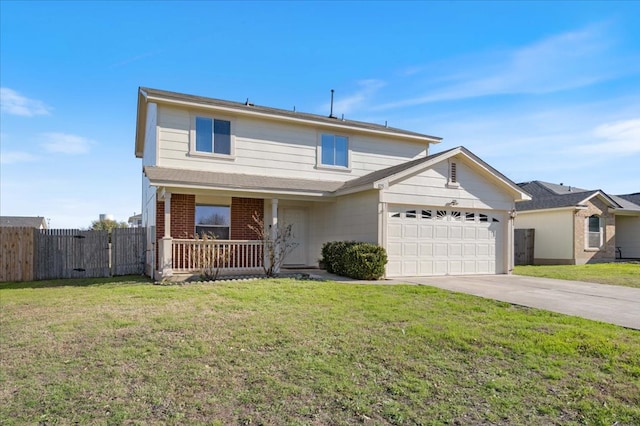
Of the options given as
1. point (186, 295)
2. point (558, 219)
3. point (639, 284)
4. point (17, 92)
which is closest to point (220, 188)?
point (186, 295)

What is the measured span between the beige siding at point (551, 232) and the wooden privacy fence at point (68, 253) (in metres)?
22.0

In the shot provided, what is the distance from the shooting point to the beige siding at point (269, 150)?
45.1 feet

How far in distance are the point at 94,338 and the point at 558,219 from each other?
2410 centimetres

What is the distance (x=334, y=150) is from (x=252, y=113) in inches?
152

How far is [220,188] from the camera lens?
493 inches

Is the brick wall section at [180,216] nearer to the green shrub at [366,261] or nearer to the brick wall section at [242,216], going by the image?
the brick wall section at [242,216]

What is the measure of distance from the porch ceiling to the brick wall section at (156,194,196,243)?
1013 mm

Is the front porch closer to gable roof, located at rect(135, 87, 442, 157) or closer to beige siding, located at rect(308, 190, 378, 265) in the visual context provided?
beige siding, located at rect(308, 190, 378, 265)

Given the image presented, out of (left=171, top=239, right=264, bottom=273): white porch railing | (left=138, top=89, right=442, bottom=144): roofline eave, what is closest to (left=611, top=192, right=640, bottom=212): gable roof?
(left=138, top=89, right=442, bottom=144): roofline eave

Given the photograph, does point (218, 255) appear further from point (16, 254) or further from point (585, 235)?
point (585, 235)

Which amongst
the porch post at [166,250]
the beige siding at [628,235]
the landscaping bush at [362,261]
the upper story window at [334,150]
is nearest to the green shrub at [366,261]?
the landscaping bush at [362,261]

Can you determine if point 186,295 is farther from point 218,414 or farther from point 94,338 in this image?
point 218,414

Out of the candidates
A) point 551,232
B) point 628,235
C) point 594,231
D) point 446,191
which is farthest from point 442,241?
point 628,235

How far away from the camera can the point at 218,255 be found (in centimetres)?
1227
